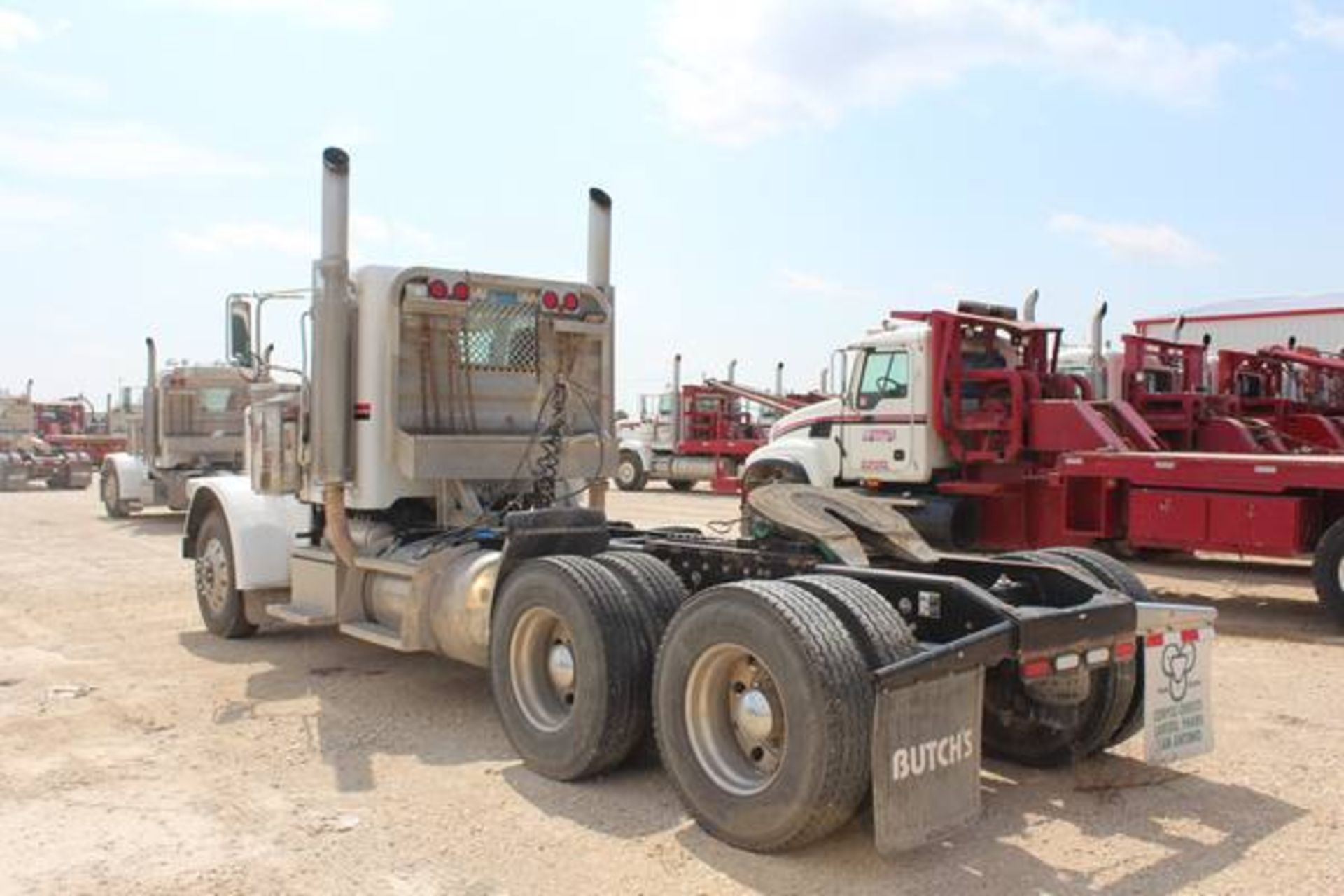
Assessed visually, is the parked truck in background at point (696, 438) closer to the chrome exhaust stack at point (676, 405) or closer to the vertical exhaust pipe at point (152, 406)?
the chrome exhaust stack at point (676, 405)

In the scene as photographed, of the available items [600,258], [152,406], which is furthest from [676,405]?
[600,258]

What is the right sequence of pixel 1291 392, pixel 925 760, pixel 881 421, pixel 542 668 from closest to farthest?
pixel 925 760
pixel 542 668
pixel 881 421
pixel 1291 392

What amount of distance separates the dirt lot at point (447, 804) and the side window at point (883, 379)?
5.63 meters

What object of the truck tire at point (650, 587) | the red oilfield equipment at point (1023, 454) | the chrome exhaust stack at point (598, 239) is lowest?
the truck tire at point (650, 587)

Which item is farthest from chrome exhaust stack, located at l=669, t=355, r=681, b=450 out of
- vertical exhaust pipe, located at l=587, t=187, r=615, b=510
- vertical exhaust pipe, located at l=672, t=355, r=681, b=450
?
vertical exhaust pipe, located at l=587, t=187, r=615, b=510

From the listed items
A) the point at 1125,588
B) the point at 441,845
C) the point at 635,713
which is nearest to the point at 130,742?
the point at 441,845

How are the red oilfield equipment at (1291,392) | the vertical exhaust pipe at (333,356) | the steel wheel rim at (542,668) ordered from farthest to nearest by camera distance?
1. the red oilfield equipment at (1291,392)
2. the vertical exhaust pipe at (333,356)
3. the steel wheel rim at (542,668)

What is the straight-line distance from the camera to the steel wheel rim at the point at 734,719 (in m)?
Answer: 4.27

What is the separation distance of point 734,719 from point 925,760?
0.83 m

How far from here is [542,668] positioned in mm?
5516

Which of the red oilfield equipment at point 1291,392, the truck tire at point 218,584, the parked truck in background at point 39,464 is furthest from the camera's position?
the parked truck in background at point 39,464

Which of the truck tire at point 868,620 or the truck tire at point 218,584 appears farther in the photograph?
the truck tire at point 218,584

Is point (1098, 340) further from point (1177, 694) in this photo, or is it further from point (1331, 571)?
point (1177, 694)

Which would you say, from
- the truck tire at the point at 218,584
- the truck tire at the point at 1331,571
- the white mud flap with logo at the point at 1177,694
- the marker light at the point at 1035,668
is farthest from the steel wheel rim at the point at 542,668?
the truck tire at the point at 1331,571
